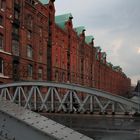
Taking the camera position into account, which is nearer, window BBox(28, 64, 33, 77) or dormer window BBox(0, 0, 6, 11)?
dormer window BBox(0, 0, 6, 11)

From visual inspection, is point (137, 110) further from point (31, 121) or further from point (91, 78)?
point (91, 78)

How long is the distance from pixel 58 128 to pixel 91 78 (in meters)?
70.6

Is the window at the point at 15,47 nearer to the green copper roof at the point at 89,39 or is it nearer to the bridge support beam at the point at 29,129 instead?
the bridge support beam at the point at 29,129

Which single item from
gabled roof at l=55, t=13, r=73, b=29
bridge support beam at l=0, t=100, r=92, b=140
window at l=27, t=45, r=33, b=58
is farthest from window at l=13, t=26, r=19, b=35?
bridge support beam at l=0, t=100, r=92, b=140

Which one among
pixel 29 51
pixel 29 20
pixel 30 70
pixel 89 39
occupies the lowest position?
pixel 30 70

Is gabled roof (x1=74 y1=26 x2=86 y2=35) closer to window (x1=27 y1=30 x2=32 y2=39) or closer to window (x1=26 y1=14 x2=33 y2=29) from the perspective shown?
window (x1=26 y1=14 x2=33 y2=29)

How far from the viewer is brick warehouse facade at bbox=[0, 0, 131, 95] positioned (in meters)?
34.4

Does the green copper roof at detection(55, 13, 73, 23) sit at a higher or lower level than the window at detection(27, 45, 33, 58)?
higher

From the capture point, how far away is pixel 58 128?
3.00m

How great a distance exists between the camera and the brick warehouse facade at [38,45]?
34.4m

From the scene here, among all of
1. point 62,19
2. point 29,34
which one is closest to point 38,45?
point 29,34

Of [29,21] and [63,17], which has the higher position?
[63,17]

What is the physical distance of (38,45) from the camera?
4266cm

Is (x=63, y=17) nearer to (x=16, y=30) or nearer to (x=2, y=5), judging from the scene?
(x=16, y=30)
